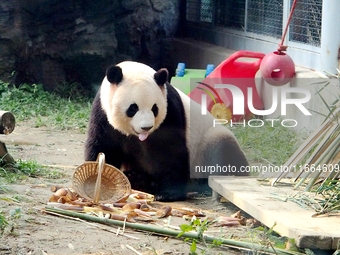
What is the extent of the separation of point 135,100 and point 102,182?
23.9 inches

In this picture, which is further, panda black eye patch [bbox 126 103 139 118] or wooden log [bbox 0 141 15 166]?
wooden log [bbox 0 141 15 166]

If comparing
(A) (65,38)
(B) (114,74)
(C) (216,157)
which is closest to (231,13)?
(A) (65,38)

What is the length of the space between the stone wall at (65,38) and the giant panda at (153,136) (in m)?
4.29

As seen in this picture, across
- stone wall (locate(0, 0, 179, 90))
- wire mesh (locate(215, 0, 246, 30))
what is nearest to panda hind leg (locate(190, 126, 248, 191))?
wire mesh (locate(215, 0, 246, 30))

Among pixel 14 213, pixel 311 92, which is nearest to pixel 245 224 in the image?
pixel 14 213

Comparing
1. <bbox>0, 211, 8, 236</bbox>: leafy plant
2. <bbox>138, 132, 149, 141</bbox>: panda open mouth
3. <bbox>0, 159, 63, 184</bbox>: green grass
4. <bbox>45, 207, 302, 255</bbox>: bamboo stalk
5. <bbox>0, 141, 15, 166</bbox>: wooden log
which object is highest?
<bbox>138, 132, 149, 141</bbox>: panda open mouth

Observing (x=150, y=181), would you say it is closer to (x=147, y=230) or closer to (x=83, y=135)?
(x=147, y=230)

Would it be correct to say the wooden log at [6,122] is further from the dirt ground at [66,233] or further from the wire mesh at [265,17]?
the wire mesh at [265,17]

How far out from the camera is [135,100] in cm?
455

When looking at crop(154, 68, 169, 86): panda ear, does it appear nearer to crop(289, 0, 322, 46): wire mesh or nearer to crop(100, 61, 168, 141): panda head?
crop(100, 61, 168, 141): panda head

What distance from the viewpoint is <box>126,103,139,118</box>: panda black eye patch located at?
457cm

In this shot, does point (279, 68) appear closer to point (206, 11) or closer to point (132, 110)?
point (132, 110)

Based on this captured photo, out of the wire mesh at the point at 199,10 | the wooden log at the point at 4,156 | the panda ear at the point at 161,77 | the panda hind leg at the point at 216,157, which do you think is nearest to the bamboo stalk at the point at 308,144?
the panda hind leg at the point at 216,157

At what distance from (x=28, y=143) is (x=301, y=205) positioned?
350cm
